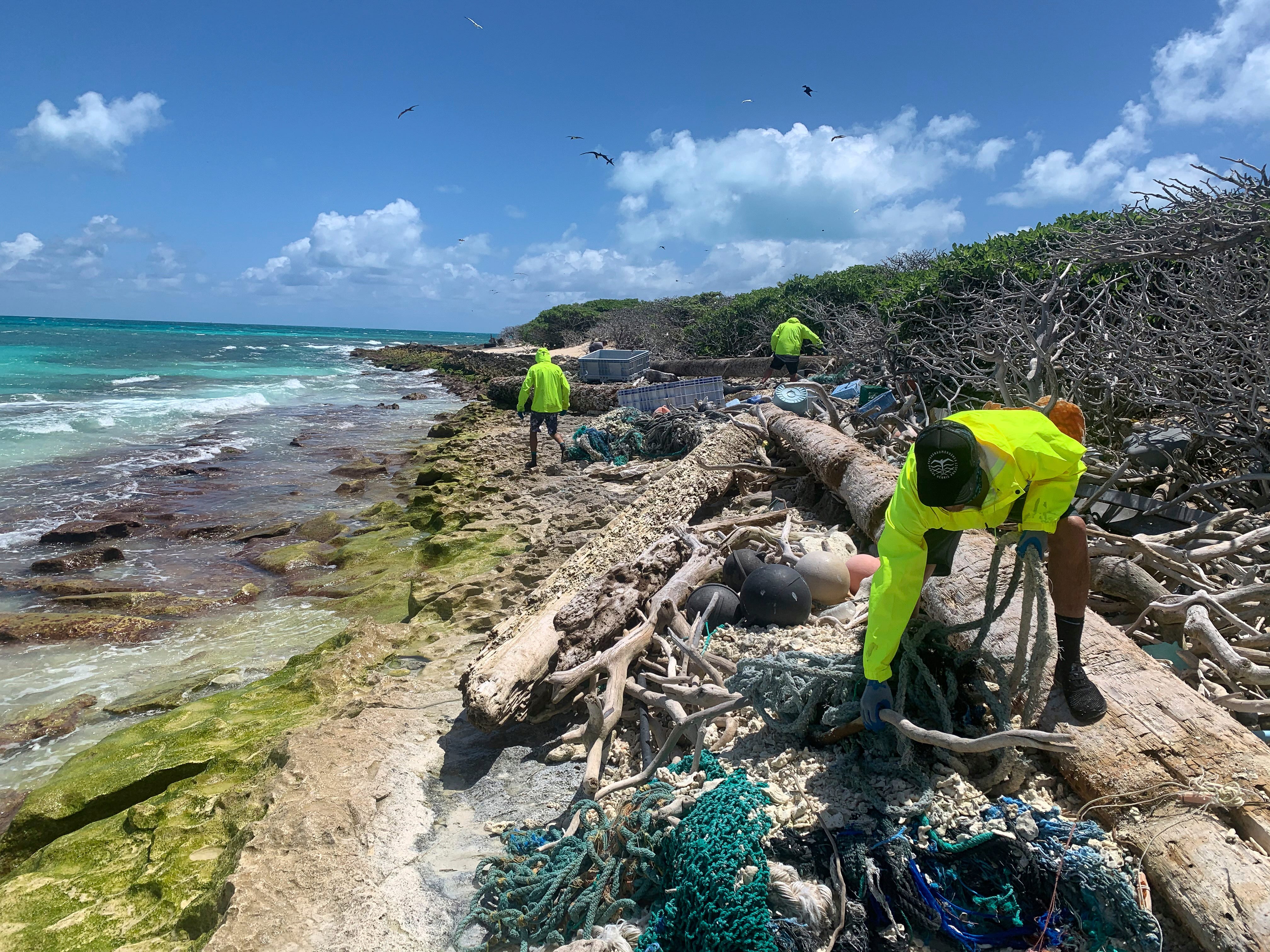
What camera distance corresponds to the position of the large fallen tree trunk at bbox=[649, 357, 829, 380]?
47.7 ft

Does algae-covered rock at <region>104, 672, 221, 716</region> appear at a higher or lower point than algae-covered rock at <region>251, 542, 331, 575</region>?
lower

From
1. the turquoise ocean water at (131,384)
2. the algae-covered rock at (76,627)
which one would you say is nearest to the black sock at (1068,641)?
the algae-covered rock at (76,627)

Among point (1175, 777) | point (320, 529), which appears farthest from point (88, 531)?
point (1175, 777)

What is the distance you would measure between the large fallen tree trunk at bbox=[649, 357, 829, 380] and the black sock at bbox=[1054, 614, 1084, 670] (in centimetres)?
1204

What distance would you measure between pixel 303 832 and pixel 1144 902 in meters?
3.11

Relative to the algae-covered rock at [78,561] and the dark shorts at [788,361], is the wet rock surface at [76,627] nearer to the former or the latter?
the algae-covered rock at [78,561]

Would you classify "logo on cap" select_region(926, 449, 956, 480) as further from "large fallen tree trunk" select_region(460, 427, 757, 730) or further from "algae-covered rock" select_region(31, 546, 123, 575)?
"algae-covered rock" select_region(31, 546, 123, 575)

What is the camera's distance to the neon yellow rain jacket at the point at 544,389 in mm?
11422

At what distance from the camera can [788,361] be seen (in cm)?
1262

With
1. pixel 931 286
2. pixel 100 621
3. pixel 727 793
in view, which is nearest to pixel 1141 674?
pixel 727 793

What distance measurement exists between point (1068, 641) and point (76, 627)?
24.0 ft

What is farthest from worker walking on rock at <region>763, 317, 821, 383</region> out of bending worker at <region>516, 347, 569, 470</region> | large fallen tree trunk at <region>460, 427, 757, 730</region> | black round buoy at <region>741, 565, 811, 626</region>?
black round buoy at <region>741, 565, 811, 626</region>

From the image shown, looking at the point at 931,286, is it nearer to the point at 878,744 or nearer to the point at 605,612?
the point at 605,612

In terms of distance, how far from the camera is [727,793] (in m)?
2.64
